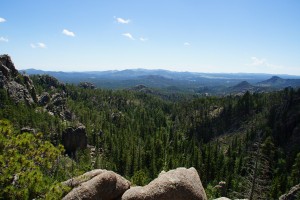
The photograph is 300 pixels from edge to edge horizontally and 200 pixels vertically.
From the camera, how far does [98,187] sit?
2512 cm

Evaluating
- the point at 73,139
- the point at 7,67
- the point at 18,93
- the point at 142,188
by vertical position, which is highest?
the point at 7,67

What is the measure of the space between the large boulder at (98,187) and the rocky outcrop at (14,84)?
155m

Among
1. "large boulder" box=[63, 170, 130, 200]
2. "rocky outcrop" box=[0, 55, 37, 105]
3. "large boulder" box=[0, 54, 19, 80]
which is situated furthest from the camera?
"large boulder" box=[0, 54, 19, 80]

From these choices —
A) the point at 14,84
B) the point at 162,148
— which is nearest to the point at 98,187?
the point at 162,148

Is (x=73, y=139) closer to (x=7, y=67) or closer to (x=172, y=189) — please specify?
(x=7, y=67)

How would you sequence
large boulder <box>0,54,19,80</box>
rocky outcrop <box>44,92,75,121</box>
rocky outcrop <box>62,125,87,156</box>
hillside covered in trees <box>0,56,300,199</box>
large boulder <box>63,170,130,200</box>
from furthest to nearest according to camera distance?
1. rocky outcrop <box>44,92,75,121</box>
2. large boulder <box>0,54,19,80</box>
3. rocky outcrop <box>62,125,87,156</box>
4. hillside covered in trees <box>0,56,300,199</box>
5. large boulder <box>63,170,130,200</box>

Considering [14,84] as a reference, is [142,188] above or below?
above

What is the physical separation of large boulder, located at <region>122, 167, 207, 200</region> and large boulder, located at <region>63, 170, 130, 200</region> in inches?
50.8

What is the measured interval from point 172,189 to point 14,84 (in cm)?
17063

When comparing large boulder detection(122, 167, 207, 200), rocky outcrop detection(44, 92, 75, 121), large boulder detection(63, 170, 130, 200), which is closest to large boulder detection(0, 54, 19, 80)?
rocky outcrop detection(44, 92, 75, 121)

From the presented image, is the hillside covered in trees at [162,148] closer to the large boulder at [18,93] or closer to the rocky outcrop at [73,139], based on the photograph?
the large boulder at [18,93]

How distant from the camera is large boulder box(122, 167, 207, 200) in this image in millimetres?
24125

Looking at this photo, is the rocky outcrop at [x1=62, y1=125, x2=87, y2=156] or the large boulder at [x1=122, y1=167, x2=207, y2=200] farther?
the rocky outcrop at [x1=62, y1=125, x2=87, y2=156]

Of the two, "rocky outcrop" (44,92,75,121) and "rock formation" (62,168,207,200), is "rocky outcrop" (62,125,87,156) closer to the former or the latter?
"rocky outcrop" (44,92,75,121)
